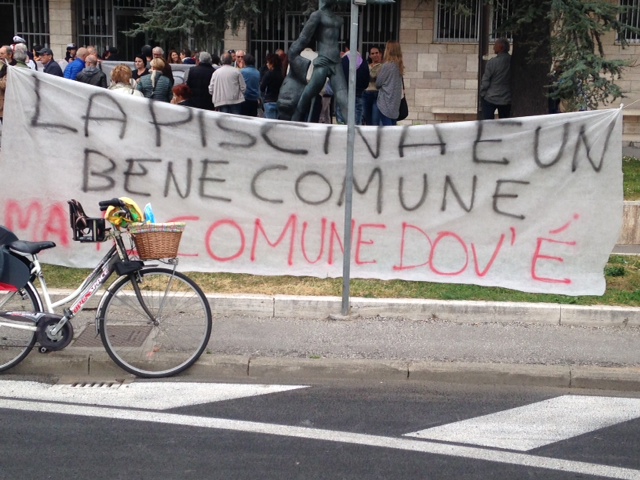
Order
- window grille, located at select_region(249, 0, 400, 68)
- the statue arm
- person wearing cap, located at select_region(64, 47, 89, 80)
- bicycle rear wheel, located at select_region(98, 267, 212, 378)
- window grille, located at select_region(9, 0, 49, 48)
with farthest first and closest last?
window grille, located at select_region(9, 0, 49, 48) < window grille, located at select_region(249, 0, 400, 68) < person wearing cap, located at select_region(64, 47, 89, 80) < the statue arm < bicycle rear wheel, located at select_region(98, 267, 212, 378)

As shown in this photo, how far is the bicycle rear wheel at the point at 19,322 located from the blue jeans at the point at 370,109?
7505 mm

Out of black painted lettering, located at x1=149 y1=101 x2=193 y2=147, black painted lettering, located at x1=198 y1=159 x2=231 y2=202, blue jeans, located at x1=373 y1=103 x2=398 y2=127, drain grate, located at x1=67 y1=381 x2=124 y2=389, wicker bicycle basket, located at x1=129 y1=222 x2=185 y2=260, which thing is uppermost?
black painted lettering, located at x1=149 y1=101 x2=193 y2=147

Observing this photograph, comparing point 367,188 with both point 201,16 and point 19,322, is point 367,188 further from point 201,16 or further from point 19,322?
point 201,16

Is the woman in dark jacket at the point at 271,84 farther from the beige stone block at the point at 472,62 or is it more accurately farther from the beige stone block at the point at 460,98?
the beige stone block at the point at 472,62

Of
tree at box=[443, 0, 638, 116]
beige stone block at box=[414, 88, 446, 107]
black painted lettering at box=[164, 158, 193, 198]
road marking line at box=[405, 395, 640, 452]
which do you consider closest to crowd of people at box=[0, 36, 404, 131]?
tree at box=[443, 0, 638, 116]

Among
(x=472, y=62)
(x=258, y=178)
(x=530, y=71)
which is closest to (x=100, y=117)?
(x=258, y=178)

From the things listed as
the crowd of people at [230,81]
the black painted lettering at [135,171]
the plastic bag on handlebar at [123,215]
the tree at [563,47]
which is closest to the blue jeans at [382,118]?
the crowd of people at [230,81]

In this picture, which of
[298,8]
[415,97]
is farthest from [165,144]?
[415,97]

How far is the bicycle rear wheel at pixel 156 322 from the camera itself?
6.01 metres

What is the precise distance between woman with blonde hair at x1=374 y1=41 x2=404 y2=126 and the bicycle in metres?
6.82

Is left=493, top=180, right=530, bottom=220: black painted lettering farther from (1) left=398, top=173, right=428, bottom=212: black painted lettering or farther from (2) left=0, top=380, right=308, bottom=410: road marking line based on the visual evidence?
(2) left=0, top=380, right=308, bottom=410: road marking line

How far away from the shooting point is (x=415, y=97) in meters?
19.6

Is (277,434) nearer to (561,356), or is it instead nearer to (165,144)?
(561,356)

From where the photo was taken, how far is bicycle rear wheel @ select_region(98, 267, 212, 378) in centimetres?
601
